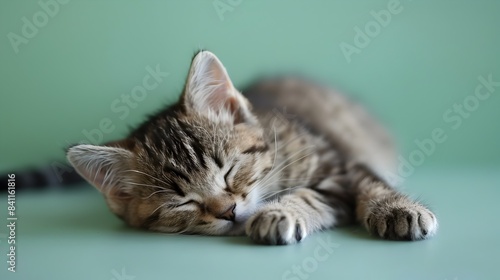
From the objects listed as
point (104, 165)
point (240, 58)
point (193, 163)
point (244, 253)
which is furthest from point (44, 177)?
point (244, 253)

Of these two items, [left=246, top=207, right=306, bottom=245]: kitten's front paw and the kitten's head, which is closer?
[left=246, top=207, right=306, bottom=245]: kitten's front paw

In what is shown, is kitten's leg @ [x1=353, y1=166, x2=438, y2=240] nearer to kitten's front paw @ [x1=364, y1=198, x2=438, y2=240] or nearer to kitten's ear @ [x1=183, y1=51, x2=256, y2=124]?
kitten's front paw @ [x1=364, y1=198, x2=438, y2=240]

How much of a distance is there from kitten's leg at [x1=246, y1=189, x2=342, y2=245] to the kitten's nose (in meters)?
0.06

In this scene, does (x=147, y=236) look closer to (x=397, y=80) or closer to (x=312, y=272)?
(x=312, y=272)

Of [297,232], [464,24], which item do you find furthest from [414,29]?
[297,232]

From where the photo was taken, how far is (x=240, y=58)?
2795 mm

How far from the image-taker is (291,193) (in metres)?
1.99

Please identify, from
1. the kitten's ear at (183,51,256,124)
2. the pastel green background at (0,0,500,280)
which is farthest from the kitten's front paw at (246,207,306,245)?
the pastel green background at (0,0,500,280)

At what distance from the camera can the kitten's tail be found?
2.62 metres

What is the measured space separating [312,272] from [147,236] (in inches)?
23.7

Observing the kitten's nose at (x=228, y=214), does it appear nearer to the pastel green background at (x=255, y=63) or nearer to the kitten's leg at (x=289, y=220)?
the kitten's leg at (x=289, y=220)

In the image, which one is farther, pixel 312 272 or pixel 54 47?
pixel 54 47

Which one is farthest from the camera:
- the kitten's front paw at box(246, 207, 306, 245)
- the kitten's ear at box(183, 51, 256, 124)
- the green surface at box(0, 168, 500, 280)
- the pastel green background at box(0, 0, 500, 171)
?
the pastel green background at box(0, 0, 500, 171)

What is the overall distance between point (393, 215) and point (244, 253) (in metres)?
0.46
